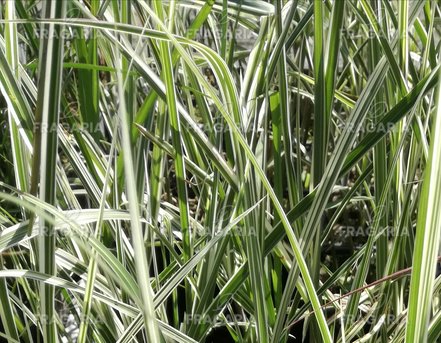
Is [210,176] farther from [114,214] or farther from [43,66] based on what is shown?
[43,66]

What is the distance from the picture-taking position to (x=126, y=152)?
0.40 meters

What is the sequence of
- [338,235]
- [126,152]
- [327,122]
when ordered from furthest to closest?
[338,235] → [327,122] → [126,152]

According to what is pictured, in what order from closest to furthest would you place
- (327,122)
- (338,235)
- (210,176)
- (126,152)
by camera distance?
(126,152) → (327,122) → (210,176) → (338,235)

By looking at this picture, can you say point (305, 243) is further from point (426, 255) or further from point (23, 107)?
point (23, 107)

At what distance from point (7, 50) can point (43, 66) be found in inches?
9.4

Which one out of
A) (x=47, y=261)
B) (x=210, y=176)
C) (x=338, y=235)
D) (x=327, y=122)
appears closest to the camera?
(x=47, y=261)

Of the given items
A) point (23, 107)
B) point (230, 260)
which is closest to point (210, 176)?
point (230, 260)

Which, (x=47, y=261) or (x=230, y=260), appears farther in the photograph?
(x=230, y=260)

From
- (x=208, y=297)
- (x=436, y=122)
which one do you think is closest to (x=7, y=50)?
(x=208, y=297)

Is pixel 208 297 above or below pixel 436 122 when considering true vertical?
below

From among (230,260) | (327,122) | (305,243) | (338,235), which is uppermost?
(327,122)

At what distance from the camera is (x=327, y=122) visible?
676 mm

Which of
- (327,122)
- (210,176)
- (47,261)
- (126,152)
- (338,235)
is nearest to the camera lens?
(126,152)

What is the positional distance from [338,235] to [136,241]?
2.78 feet
